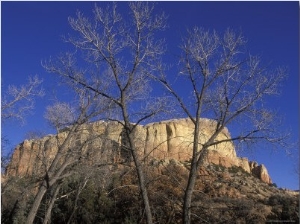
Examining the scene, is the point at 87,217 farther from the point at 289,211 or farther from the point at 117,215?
the point at 289,211

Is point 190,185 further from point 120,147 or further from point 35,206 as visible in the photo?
point 35,206

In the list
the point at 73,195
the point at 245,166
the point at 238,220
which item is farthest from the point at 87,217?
the point at 245,166

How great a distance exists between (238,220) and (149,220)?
1883 centimetres

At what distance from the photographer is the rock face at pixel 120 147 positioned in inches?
567

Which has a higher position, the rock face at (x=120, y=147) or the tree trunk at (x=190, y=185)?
the rock face at (x=120, y=147)

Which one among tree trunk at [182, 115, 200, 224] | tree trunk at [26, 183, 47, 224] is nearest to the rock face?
tree trunk at [182, 115, 200, 224]

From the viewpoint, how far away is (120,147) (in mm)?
15344

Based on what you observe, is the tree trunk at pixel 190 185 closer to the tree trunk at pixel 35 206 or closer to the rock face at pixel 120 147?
the rock face at pixel 120 147

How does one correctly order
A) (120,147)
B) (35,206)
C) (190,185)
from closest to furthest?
(190,185)
(120,147)
(35,206)

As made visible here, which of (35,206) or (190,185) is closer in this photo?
(190,185)

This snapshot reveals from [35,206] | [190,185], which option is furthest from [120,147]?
[35,206]

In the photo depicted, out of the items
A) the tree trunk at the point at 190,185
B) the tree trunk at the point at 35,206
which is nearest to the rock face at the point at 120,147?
the tree trunk at the point at 190,185

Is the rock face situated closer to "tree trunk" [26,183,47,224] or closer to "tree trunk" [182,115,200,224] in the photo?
"tree trunk" [182,115,200,224]

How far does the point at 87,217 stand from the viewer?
102ft
